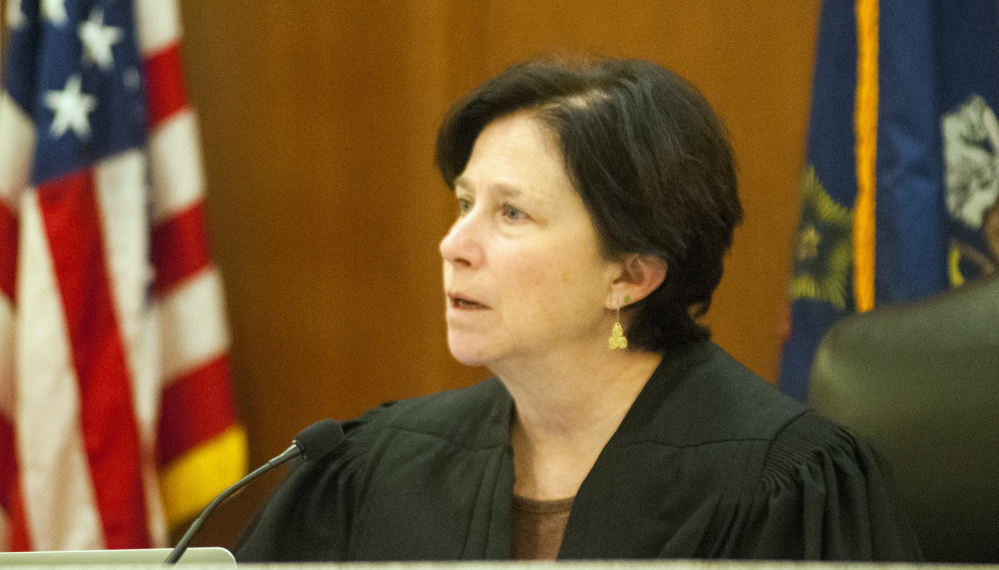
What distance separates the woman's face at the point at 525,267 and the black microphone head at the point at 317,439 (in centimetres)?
22

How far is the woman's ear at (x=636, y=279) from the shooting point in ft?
4.33

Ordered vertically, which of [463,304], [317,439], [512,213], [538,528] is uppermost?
[512,213]

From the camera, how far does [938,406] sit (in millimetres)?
1098

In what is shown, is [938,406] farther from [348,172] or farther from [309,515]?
[348,172]

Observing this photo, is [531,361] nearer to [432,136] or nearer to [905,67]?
[905,67]

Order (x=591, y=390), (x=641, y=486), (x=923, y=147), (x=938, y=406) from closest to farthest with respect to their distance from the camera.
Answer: (x=938, y=406)
(x=641, y=486)
(x=591, y=390)
(x=923, y=147)

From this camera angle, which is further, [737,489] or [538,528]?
[538,528]

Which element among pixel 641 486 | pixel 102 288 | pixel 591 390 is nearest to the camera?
pixel 641 486

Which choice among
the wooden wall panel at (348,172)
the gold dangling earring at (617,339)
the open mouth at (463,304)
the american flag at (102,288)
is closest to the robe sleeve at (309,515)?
the open mouth at (463,304)

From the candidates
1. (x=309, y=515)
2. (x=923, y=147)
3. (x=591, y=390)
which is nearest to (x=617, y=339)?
(x=591, y=390)

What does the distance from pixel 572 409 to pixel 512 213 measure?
314 mm

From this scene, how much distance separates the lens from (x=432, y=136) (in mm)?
2477

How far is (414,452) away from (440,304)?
115 centimetres

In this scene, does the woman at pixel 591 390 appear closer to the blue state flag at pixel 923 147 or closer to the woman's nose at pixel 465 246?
the woman's nose at pixel 465 246
